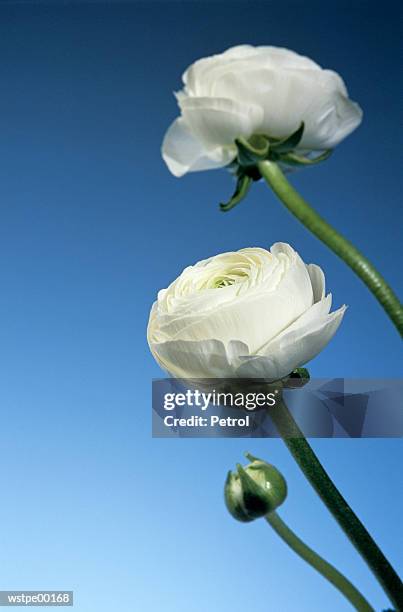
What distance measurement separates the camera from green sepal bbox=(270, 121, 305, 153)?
0.14 m

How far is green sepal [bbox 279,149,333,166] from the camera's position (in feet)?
0.47

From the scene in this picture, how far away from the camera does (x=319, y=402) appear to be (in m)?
0.22

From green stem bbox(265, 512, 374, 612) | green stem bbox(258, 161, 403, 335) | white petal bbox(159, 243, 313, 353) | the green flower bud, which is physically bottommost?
green stem bbox(265, 512, 374, 612)

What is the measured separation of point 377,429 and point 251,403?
0.37ft

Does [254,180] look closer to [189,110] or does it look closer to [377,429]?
[189,110]

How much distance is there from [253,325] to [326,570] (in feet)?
0.16

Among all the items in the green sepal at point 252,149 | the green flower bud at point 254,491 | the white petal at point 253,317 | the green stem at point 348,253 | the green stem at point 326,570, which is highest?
the green sepal at point 252,149

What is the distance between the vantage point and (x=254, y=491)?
158mm

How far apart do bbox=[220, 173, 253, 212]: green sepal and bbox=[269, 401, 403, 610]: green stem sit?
0.05 metres

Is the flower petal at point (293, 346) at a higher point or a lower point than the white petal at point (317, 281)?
lower

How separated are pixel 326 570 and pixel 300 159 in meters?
0.08

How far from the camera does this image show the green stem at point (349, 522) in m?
0.16

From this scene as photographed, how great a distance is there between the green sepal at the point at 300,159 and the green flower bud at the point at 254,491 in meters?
0.06

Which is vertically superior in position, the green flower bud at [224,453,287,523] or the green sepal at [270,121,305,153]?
the green sepal at [270,121,305,153]
